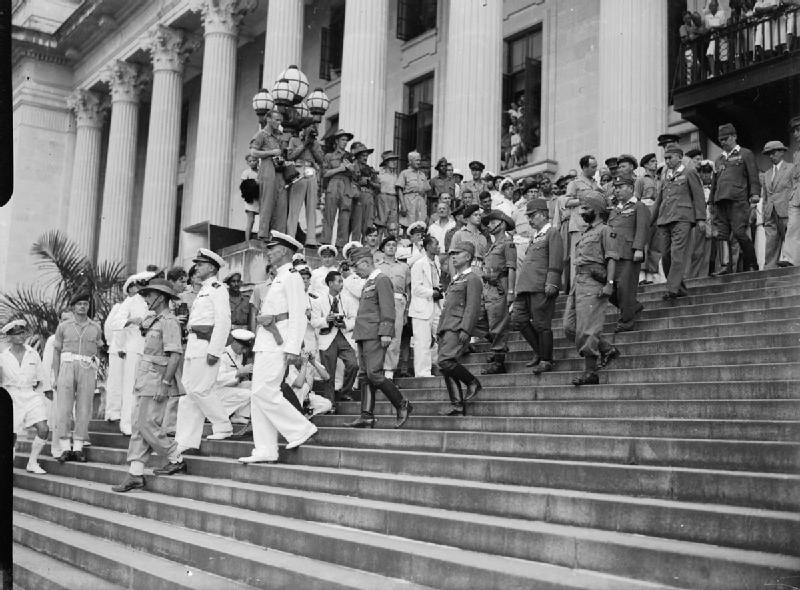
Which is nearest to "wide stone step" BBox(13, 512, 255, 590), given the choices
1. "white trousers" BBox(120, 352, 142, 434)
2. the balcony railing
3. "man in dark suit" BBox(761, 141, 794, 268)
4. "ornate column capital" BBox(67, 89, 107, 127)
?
"white trousers" BBox(120, 352, 142, 434)

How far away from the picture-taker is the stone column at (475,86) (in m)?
17.4

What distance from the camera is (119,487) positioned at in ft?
29.3

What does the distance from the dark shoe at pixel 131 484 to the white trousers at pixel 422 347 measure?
3.63m

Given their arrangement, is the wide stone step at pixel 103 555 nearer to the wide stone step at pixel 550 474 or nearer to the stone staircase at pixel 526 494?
the stone staircase at pixel 526 494

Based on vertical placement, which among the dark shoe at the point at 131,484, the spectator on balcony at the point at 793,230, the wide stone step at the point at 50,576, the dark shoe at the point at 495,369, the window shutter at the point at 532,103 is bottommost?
the wide stone step at the point at 50,576

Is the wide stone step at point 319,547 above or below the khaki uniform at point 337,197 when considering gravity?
below

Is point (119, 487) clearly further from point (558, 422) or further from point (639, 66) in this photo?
point (639, 66)

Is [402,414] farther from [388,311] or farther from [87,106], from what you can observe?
[87,106]

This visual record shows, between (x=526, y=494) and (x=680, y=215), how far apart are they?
5670 mm

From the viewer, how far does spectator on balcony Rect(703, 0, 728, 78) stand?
51.2 feet

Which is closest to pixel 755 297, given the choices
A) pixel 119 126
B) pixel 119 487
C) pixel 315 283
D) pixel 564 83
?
pixel 315 283

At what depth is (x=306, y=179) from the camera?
1492 cm

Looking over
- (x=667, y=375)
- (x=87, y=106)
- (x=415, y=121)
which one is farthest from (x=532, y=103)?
(x=87, y=106)

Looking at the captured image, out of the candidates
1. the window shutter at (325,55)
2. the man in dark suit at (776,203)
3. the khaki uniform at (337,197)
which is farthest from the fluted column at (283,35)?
the man in dark suit at (776,203)
